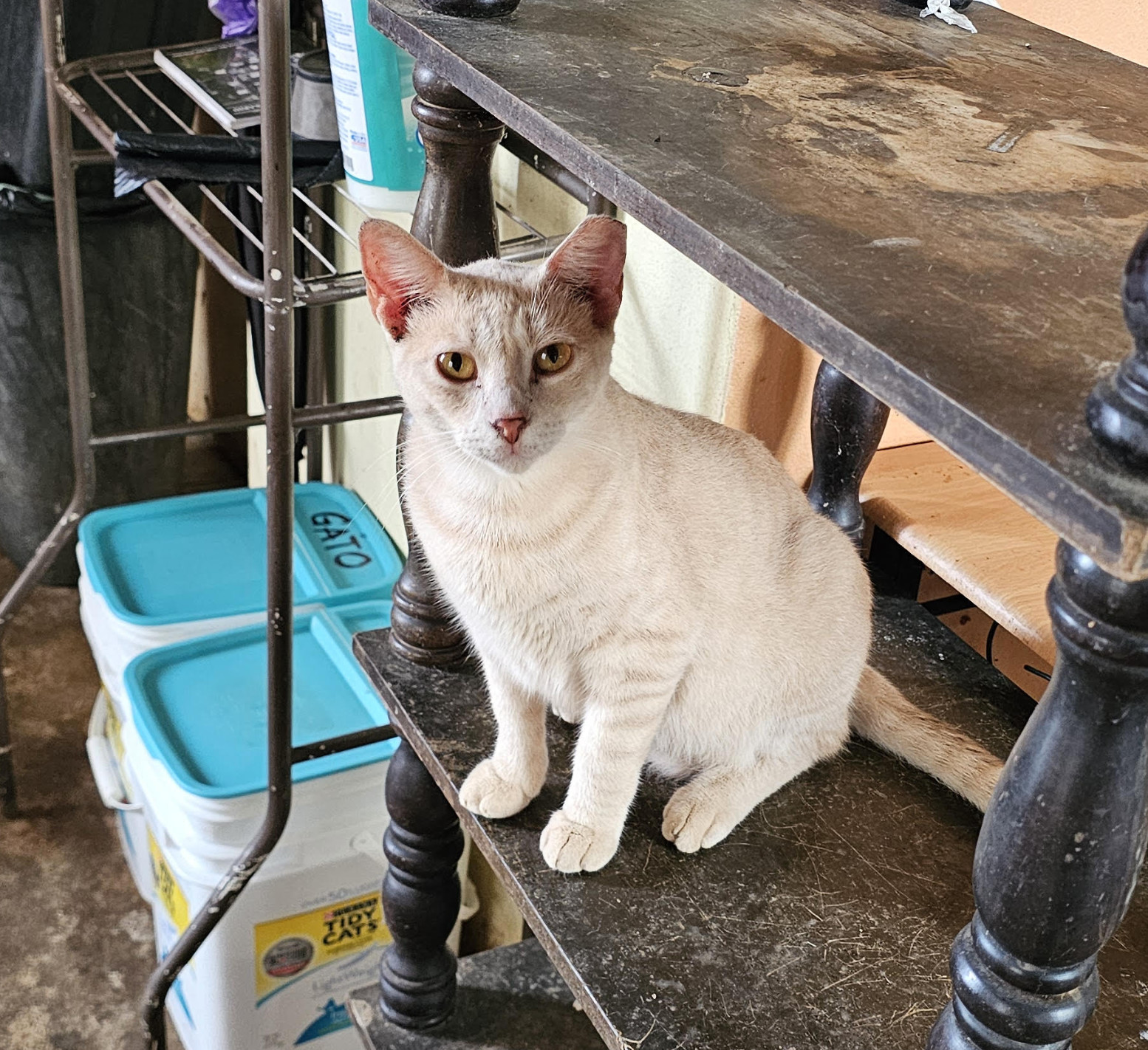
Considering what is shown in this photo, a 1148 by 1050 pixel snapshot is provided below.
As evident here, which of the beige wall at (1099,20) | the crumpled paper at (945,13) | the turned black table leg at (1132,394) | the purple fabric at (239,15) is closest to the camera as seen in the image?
the turned black table leg at (1132,394)

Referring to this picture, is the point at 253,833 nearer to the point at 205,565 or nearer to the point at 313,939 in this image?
the point at 313,939

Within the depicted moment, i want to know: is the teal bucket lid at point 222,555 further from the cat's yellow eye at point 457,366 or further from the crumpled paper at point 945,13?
the crumpled paper at point 945,13

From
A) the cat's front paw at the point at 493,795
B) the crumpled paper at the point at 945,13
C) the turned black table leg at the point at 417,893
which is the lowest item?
the turned black table leg at the point at 417,893

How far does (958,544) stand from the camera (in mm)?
1216

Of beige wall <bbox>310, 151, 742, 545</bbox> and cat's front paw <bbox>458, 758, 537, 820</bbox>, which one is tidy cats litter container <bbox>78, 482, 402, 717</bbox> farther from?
cat's front paw <bbox>458, 758, 537, 820</bbox>

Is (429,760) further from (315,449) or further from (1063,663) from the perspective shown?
(315,449)

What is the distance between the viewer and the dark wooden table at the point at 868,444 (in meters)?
0.53

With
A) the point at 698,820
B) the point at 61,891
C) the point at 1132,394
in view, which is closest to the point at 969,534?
the point at 698,820

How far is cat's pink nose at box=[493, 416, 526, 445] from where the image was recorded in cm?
82

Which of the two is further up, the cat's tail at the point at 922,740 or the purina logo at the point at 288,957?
the cat's tail at the point at 922,740

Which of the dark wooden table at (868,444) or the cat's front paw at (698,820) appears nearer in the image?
the dark wooden table at (868,444)

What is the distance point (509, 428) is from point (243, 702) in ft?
2.91

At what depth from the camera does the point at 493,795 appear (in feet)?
3.12

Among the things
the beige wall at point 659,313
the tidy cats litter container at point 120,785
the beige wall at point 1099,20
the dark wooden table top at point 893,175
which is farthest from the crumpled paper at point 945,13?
the tidy cats litter container at point 120,785
